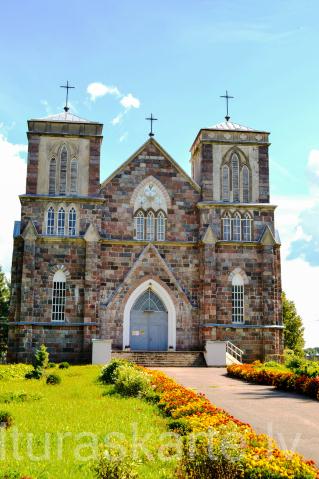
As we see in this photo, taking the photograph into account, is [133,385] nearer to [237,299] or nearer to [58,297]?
[58,297]

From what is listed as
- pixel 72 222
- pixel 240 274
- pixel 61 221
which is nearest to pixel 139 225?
pixel 72 222

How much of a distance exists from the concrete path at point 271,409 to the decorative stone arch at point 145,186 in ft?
42.2

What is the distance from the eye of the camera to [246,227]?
117ft

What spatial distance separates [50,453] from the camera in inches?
397

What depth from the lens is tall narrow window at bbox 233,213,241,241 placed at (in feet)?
116

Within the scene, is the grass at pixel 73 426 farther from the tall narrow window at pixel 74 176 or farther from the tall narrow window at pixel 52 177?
the tall narrow window at pixel 74 176

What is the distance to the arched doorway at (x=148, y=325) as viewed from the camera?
112 ft

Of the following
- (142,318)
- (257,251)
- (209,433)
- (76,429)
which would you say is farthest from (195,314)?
(209,433)

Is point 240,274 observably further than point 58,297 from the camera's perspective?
Yes

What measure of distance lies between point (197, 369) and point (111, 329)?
6145 millimetres

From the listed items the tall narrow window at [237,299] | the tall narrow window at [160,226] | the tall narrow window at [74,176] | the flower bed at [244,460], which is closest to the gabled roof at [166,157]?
the tall narrow window at [74,176]

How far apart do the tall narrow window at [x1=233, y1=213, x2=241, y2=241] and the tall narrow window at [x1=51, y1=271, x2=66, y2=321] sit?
10.7 m

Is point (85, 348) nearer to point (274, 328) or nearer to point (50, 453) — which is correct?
point (274, 328)

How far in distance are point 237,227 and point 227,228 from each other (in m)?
0.65
